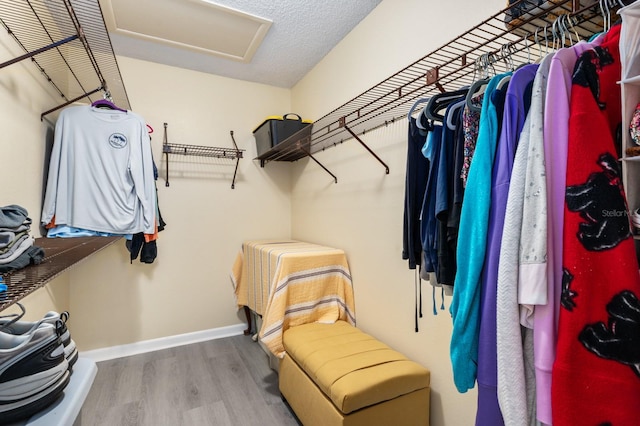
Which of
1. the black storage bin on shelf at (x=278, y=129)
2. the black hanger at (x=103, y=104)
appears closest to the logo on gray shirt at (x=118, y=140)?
the black hanger at (x=103, y=104)

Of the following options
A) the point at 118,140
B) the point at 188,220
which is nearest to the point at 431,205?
the point at 118,140

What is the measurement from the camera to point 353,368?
4.50 ft

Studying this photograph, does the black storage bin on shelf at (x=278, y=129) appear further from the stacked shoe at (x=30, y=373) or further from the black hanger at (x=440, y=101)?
the stacked shoe at (x=30, y=373)

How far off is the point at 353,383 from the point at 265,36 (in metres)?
2.22

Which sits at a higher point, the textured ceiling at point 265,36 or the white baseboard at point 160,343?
the textured ceiling at point 265,36

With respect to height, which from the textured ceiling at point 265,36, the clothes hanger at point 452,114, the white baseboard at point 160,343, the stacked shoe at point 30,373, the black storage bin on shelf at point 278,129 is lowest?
the white baseboard at point 160,343

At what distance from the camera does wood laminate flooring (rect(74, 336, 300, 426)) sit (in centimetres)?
170

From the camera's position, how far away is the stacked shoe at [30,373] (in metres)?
0.61

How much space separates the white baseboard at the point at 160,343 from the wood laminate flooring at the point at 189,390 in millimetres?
58

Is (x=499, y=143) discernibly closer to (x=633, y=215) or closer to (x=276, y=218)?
(x=633, y=215)

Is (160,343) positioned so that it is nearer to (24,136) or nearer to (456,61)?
(24,136)

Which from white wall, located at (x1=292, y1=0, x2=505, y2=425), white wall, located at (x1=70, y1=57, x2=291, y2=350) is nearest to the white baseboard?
white wall, located at (x1=70, y1=57, x2=291, y2=350)

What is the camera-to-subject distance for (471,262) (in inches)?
28.7

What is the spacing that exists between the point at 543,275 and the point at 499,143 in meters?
0.32
